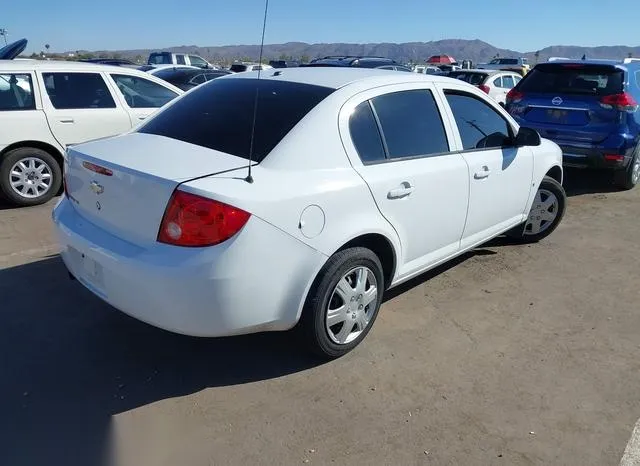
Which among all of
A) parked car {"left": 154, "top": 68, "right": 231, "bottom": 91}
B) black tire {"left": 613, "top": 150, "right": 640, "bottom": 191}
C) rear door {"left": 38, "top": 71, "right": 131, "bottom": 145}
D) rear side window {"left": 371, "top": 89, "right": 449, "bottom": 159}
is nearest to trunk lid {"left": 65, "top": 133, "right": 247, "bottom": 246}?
rear side window {"left": 371, "top": 89, "right": 449, "bottom": 159}

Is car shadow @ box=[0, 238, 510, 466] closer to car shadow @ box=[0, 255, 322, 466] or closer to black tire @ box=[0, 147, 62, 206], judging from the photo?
car shadow @ box=[0, 255, 322, 466]

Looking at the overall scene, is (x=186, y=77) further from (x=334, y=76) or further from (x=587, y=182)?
(x=334, y=76)

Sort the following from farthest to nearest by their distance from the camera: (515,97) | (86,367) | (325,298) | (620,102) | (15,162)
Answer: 1. (515,97)
2. (620,102)
3. (15,162)
4. (86,367)
5. (325,298)

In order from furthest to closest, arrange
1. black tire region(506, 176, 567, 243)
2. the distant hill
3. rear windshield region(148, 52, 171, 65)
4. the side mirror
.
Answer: the distant hill → rear windshield region(148, 52, 171, 65) → black tire region(506, 176, 567, 243) → the side mirror

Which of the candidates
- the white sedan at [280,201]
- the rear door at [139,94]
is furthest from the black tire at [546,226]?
the rear door at [139,94]

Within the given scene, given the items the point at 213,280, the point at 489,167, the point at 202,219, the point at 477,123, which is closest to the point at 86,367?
the point at 213,280

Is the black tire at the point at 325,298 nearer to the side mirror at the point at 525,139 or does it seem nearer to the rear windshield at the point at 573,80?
the side mirror at the point at 525,139

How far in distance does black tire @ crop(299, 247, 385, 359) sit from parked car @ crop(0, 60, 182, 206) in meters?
4.73

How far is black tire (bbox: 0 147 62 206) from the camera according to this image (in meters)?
6.26

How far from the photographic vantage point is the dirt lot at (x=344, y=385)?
2672 mm

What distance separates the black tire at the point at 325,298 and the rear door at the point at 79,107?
4745 mm

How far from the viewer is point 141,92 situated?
741 cm

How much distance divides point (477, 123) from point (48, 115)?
4.91 meters

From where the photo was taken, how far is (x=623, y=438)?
2.78 meters
